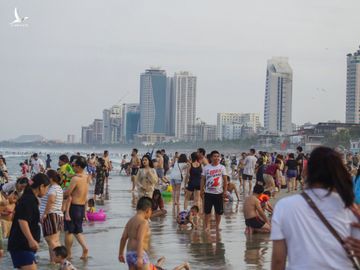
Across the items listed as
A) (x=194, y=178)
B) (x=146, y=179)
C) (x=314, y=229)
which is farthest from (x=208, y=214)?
(x=314, y=229)

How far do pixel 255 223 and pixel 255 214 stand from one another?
166 mm

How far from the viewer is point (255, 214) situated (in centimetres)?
1324

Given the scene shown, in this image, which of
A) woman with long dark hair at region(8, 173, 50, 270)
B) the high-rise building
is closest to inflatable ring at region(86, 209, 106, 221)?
woman with long dark hair at region(8, 173, 50, 270)

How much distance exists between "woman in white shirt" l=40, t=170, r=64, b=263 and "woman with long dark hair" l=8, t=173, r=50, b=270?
2.31m

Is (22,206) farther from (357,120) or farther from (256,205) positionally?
(357,120)

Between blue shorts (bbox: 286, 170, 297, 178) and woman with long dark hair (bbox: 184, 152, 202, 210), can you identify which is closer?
woman with long dark hair (bbox: 184, 152, 202, 210)

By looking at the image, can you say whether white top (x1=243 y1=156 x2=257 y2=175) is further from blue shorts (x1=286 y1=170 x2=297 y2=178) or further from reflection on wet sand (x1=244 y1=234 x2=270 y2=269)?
reflection on wet sand (x1=244 y1=234 x2=270 y2=269)

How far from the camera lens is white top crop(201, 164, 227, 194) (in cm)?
1319

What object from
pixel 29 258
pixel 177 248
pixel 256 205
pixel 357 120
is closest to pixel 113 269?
pixel 177 248

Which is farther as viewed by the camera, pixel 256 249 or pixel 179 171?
pixel 179 171

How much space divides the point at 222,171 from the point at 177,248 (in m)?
2.10

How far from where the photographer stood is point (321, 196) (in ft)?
13.1

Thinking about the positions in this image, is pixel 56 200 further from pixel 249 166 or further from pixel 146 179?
pixel 249 166

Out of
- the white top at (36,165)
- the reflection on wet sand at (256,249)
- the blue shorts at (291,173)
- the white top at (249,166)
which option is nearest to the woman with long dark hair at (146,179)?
the reflection on wet sand at (256,249)
